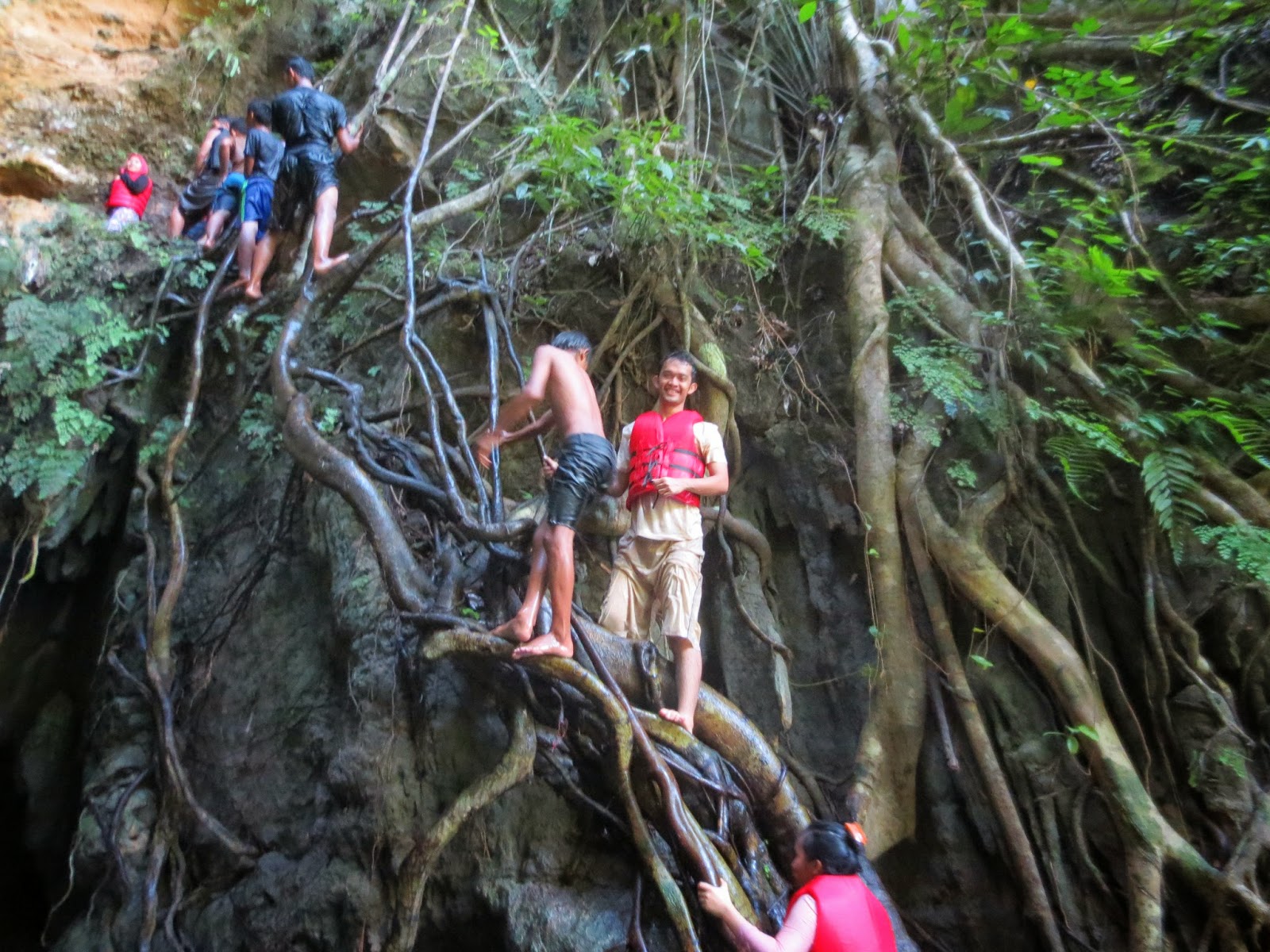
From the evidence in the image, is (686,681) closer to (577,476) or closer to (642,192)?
(577,476)

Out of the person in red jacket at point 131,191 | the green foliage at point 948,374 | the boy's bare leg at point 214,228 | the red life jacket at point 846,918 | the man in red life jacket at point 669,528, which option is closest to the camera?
the red life jacket at point 846,918

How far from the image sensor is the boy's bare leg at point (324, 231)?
4.61 m

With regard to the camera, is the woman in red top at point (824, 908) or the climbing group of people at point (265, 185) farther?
the climbing group of people at point (265, 185)

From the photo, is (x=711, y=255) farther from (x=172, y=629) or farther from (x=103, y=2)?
(x=103, y=2)

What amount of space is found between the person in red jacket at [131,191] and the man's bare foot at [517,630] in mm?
5249

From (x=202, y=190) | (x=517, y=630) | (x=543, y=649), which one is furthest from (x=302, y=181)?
(x=543, y=649)

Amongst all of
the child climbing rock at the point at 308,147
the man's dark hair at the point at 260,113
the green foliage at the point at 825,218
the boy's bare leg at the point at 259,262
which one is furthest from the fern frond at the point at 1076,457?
the man's dark hair at the point at 260,113

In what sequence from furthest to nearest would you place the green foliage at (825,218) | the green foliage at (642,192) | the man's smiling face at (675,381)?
the green foliage at (825,218) → the green foliage at (642,192) → the man's smiling face at (675,381)

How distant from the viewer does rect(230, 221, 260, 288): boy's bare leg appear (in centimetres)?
531

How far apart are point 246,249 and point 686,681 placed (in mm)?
4285

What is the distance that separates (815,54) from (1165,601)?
188 inches

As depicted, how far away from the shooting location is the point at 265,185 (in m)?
5.52

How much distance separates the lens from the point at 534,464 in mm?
5070

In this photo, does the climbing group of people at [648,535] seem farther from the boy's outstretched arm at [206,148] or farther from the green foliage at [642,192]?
the boy's outstretched arm at [206,148]
